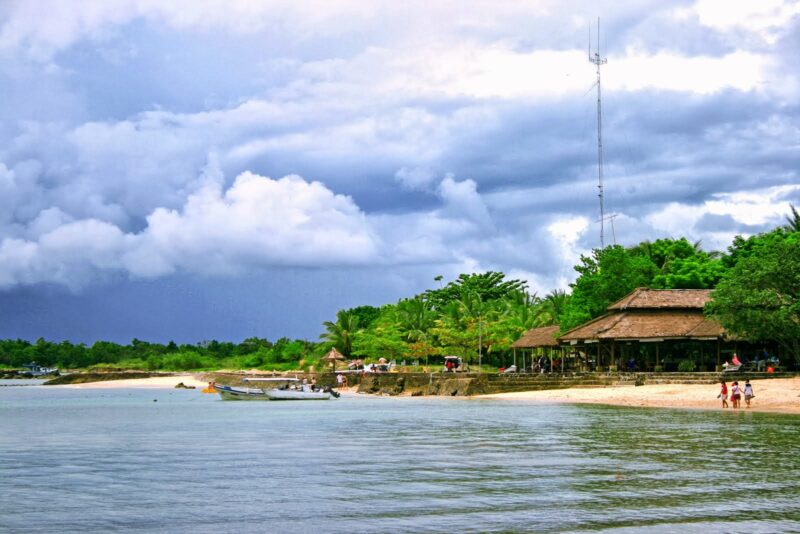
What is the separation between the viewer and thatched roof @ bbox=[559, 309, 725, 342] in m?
43.6

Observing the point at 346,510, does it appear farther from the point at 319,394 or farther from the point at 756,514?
the point at 319,394

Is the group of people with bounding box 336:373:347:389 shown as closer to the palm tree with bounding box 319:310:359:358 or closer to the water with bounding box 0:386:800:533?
→ the palm tree with bounding box 319:310:359:358

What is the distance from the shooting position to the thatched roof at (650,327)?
4356 centimetres

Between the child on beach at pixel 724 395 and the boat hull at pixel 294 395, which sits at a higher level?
the child on beach at pixel 724 395

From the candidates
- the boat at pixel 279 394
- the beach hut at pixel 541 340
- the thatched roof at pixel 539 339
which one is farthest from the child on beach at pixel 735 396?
the boat at pixel 279 394

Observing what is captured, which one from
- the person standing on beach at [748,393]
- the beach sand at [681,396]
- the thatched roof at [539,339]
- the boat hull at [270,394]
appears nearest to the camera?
the person standing on beach at [748,393]

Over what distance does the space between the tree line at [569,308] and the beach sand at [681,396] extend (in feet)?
10.9

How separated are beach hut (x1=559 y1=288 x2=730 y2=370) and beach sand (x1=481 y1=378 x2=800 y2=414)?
165 inches

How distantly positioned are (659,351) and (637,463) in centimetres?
3268

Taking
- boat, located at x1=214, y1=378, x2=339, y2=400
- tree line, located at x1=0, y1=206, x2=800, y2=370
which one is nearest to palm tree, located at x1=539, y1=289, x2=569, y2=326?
tree line, located at x1=0, y1=206, x2=800, y2=370

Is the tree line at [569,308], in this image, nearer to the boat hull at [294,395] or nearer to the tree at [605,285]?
the tree at [605,285]

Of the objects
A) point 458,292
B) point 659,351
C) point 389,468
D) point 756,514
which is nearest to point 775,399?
point 659,351

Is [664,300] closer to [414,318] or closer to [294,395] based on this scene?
[294,395]

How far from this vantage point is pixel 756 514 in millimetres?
11359
